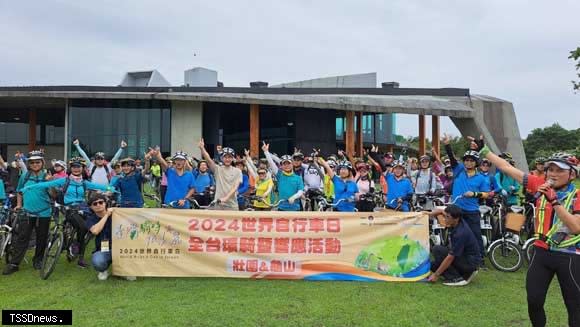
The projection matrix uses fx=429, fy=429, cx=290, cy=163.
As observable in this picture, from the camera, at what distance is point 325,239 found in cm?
661

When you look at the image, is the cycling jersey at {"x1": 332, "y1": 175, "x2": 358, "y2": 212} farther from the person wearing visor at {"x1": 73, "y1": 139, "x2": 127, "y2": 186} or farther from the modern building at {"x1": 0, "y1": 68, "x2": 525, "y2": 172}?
the modern building at {"x1": 0, "y1": 68, "x2": 525, "y2": 172}

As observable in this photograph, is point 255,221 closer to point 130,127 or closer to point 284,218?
point 284,218

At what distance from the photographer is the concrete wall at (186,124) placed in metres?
25.0

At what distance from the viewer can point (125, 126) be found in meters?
26.0

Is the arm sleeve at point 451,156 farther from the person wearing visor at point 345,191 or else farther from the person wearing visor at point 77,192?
the person wearing visor at point 77,192

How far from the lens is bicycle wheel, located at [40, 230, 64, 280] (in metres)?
6.58

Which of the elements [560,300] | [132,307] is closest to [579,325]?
[560,300]

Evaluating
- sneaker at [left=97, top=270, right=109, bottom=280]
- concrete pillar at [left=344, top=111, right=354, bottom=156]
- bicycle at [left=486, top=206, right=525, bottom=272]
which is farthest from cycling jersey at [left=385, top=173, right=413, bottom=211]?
concrete pillar at [left=344, top=111, right=354, bottom=156]

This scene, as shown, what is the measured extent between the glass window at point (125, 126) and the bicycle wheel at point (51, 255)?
19411 millimetres

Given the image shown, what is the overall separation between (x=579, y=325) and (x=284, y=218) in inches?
157

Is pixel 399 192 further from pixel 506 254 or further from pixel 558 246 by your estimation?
pixel 558 246

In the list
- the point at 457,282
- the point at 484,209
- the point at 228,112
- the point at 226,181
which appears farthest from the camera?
the point at 228,112

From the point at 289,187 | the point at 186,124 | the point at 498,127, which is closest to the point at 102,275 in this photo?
the point at 289,187

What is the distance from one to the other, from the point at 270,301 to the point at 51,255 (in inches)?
145
